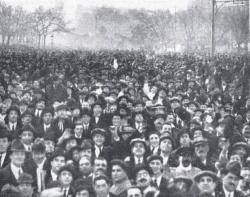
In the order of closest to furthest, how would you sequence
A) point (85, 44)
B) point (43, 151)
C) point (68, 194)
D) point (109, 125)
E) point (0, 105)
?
point (68, 194)
point (43, 151)
point (109, 125)
point (0, 105)
point (85, 44)

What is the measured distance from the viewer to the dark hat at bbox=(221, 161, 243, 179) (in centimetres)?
504

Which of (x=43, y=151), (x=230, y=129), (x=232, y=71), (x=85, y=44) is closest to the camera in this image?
(x=43, y=151)

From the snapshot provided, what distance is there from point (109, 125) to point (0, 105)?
2298 millimetres

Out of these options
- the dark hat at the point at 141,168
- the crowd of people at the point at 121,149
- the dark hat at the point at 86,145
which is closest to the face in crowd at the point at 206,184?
the crowd of people at the point at 121,149

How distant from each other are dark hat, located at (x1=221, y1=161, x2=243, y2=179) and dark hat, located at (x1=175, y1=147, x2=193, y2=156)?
2.41 ft

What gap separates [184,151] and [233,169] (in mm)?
926

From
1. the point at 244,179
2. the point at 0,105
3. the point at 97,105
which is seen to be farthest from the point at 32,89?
the point at 244,179

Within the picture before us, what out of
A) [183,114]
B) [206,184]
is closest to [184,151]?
[206,184]

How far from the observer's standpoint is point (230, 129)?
7164mm

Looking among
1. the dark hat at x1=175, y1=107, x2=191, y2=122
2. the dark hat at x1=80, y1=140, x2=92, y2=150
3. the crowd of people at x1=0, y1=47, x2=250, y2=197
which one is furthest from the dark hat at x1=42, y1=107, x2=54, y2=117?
the dark hat at x1=175, y1=107, x2=191, y2=122

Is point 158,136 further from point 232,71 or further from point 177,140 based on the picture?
point 232,71

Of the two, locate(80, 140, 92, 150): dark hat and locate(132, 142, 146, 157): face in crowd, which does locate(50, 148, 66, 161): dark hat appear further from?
locate(132, 142, 146, 157): face in crowd

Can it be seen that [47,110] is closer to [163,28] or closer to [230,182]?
[230,182]

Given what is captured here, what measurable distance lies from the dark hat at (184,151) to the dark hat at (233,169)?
2.41 feet
